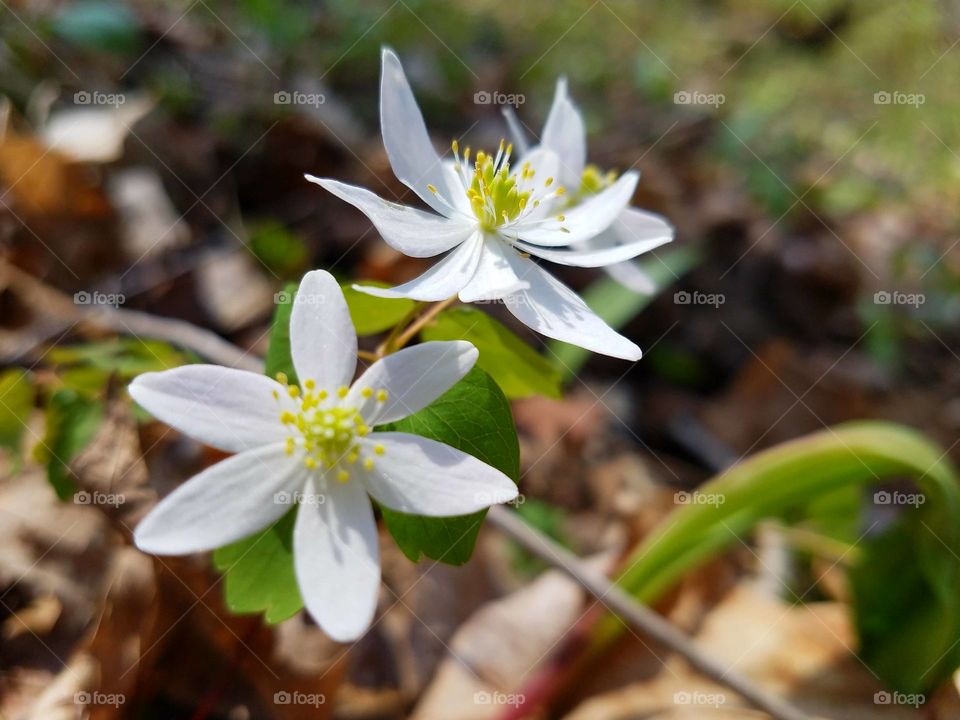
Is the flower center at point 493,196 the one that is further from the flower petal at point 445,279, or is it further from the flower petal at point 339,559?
the flower petal at point 339,559

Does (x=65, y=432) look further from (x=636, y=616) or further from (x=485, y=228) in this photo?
(x=636, y=616)

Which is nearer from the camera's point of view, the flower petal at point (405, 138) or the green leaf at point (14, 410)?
the flower petal at point (405, 138)

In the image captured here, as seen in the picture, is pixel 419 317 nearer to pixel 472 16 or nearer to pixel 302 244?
pixel 302 244

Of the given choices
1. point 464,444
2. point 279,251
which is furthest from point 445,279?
point 279,251

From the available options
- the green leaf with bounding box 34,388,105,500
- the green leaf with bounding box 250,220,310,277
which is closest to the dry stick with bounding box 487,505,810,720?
the green leaf with bounding box 34,388,105,500

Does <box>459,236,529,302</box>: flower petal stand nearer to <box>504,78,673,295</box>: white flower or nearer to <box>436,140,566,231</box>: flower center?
<box>436,140,566,231</box>: flower center

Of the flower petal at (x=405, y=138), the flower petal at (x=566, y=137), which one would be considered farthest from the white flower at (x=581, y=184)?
the flower petal at (x=405, y=138)
